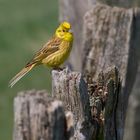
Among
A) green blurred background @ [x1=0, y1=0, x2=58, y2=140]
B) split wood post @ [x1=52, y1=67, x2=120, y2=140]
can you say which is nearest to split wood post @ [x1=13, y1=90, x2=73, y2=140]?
split wood post @ [x1=52, y1=67, x2=120, y2=140]

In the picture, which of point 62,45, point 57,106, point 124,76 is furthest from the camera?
point 62,45

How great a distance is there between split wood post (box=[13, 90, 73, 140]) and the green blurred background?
6.91 meters

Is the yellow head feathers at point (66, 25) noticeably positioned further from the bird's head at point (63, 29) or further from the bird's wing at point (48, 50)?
the bird's wing at point (48, 50)

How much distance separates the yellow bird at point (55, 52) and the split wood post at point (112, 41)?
74 centimetres

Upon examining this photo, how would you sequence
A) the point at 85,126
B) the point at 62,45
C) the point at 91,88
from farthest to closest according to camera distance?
the point at 62,45
the point at 91,88
the point at 85,126

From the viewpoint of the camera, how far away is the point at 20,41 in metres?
15.8

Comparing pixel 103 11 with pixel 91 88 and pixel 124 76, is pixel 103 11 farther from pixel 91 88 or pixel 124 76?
pixel 91 88

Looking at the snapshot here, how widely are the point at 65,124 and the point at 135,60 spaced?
142 inches

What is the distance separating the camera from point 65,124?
187 inches

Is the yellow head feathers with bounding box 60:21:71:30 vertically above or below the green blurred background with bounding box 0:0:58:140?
below

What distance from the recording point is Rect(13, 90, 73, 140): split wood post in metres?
4.64

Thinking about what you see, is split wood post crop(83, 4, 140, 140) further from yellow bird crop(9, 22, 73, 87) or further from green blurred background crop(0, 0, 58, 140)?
green blurred background crop(0, 0, 58, 140)

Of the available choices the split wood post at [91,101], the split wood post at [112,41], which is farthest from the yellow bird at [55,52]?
the split wood post at [91,101]

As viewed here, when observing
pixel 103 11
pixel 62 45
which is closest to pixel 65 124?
pixel 103 11
